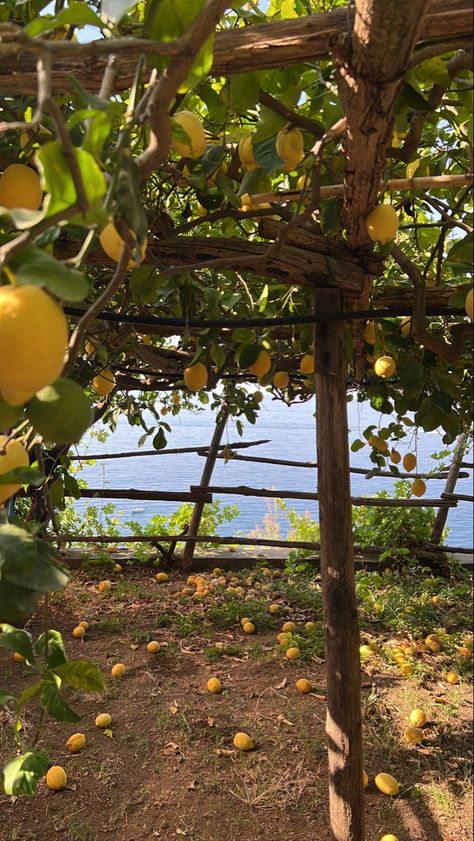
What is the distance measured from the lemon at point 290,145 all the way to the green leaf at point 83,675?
2.55ft

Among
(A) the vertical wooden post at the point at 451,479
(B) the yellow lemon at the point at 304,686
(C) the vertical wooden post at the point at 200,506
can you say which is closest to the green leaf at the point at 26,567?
(B) the yellow lemon at the point at 304,686

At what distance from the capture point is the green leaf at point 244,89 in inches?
34.8

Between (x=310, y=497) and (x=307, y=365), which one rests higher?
(x=307, y=365)

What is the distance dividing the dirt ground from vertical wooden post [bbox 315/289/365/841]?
734 mm

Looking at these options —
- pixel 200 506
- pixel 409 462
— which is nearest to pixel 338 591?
pixel 409 462

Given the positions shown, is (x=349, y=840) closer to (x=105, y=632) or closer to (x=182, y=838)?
(x=182, y=838)

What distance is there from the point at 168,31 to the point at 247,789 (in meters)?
2.29

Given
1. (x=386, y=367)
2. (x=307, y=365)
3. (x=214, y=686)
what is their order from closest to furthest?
(x=386, y=367)
(x=307, y=365)
(x=214, y=686)

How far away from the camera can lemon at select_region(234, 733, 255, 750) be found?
2.33 m

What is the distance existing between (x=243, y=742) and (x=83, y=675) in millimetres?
1767

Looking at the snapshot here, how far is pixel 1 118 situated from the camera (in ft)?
3.28

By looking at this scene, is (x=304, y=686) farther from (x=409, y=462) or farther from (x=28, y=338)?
(x=28, y=338)

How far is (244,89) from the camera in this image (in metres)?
0.89

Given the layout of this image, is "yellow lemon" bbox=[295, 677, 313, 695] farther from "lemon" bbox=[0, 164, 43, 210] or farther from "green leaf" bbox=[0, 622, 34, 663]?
"lemon" bbox=[0, 164, 43, 210]
